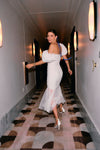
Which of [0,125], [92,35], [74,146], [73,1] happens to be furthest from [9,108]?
[73,1]

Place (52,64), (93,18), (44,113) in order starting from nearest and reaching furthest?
(93,18) → (52,64) → (44,113)

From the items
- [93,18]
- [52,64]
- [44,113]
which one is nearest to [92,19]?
[93,18]

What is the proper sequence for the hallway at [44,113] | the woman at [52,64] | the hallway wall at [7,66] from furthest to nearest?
1. the woman at [52,64]
2. the hallway wall at [7,66]
3. the hallway at [44,113]

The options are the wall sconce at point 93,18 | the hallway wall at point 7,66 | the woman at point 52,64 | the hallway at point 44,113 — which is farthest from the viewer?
the woman at point 52,64

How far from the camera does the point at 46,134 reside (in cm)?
224

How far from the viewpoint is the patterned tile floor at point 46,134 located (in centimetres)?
192

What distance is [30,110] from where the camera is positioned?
3.42m

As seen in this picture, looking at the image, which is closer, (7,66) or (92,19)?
(92,19)

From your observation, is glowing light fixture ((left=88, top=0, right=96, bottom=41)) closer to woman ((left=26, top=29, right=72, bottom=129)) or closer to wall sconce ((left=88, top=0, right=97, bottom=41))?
wall sconce ((left=88, top=0, right=97, bottom=41))

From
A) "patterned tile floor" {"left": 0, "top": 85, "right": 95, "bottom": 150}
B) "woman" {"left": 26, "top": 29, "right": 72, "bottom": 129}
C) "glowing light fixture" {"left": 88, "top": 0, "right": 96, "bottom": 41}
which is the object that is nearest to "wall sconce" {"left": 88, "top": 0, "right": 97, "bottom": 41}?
"glowing light fixture" {"left": 88, "top": 0, "right": 96, "bottom": 41}

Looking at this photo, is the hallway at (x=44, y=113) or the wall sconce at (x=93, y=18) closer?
the wall sconce at (x=93, y=18)

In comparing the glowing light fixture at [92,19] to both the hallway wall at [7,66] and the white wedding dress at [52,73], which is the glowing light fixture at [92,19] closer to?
the white wedding dress at [52,73]

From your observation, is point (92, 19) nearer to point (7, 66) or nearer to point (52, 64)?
point (52, 64)

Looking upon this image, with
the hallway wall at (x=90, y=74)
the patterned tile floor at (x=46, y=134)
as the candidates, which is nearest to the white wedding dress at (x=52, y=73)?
the patterned tile floor at (x=46, y=134)
